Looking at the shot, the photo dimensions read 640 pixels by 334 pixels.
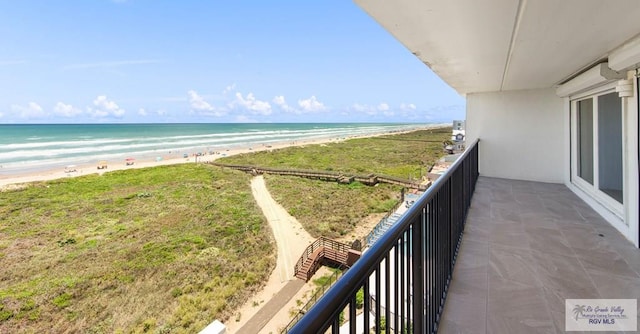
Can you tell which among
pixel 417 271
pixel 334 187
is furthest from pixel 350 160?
pixel 417 271

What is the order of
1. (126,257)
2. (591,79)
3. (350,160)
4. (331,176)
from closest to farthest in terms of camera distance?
(591,79) → (126,257) → (331,176) → (350,160)

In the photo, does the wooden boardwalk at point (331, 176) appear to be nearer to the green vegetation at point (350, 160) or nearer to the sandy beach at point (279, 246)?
the green vegetation at point (350, 160)

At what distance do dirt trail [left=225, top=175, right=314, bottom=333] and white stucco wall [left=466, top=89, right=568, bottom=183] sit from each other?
19.5ft

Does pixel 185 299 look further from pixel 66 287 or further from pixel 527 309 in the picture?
pixel 527 309

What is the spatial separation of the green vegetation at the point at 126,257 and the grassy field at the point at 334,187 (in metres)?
2.48

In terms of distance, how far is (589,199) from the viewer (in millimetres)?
3789

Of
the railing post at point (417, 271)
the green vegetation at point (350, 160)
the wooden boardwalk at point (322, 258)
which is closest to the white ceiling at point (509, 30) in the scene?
the railing post at point (417, 271)

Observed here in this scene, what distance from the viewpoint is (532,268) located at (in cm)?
222

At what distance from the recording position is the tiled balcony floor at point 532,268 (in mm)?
1670

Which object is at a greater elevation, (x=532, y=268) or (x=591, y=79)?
(x=591, y=79)

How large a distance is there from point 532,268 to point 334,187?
685 inches

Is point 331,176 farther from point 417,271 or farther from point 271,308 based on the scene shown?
point 417,271

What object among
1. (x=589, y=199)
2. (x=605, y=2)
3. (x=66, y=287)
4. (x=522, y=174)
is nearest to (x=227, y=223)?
(x=66, y=287)

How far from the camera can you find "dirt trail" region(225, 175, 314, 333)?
708 cm
